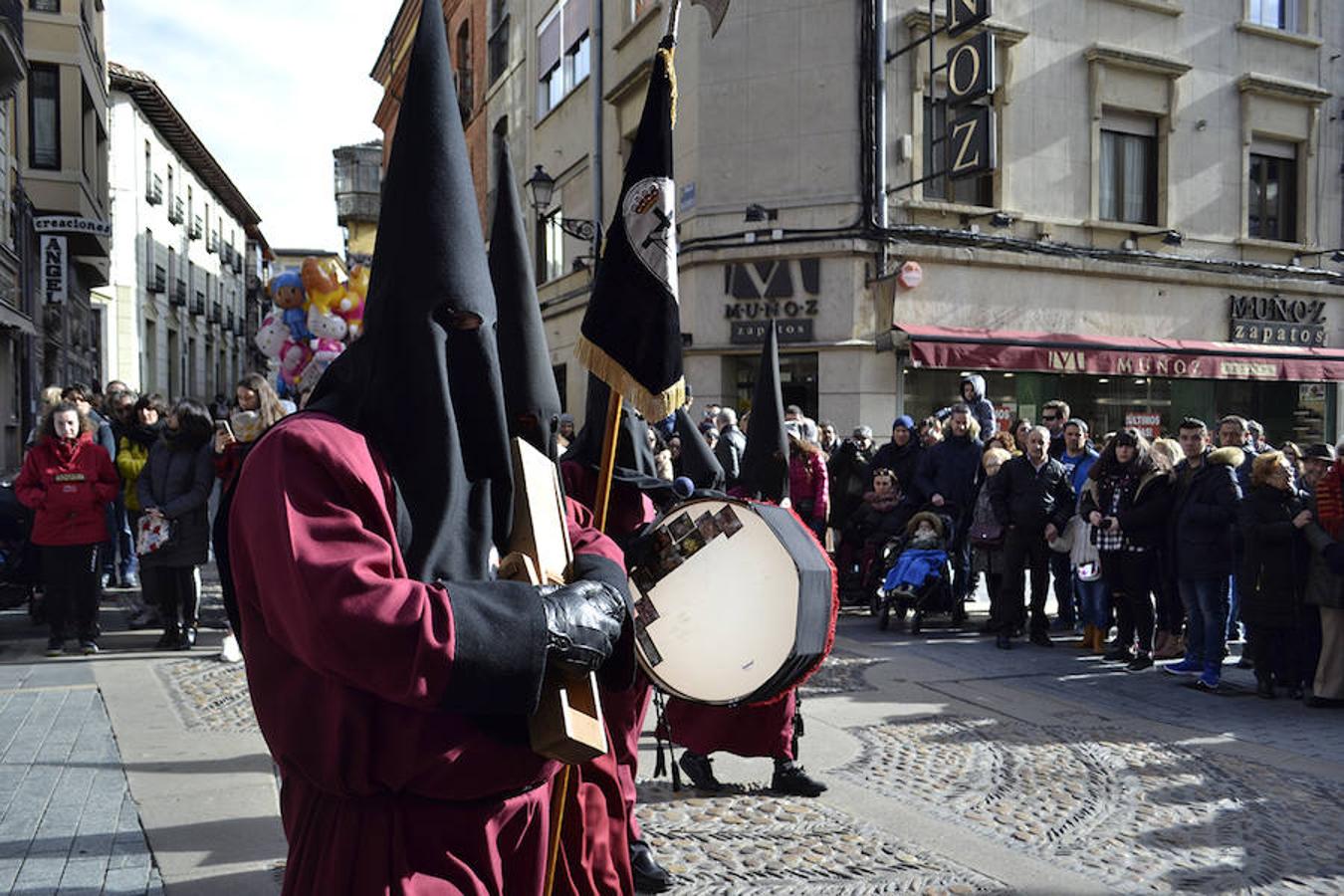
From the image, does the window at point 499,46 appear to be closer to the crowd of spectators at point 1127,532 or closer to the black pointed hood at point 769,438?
the crowd of spectators at point 1127,532

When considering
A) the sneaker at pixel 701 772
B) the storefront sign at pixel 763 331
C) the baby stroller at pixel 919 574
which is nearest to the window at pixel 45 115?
the storefront sign at pixel 763 331

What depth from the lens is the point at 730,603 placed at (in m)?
3.57

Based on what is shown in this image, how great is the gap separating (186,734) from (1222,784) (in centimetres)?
555

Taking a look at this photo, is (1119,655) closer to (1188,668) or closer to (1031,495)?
(1188,668)

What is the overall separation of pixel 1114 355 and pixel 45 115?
72.7 ft

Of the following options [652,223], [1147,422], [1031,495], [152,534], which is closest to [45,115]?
[152,534]

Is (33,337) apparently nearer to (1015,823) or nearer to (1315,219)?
(1015,823)

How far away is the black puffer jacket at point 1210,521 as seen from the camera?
787 centimetres

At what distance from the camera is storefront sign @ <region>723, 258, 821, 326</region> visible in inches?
663

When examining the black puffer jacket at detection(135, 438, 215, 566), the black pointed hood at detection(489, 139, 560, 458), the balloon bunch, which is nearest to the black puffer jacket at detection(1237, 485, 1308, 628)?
the black pointed hood at detection(489, 139, 560, 458)

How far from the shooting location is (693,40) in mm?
17234

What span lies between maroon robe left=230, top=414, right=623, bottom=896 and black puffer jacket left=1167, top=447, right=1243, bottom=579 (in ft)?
23.6

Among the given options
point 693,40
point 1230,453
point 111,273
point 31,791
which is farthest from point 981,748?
point 111,273

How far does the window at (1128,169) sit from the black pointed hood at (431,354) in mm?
18249
